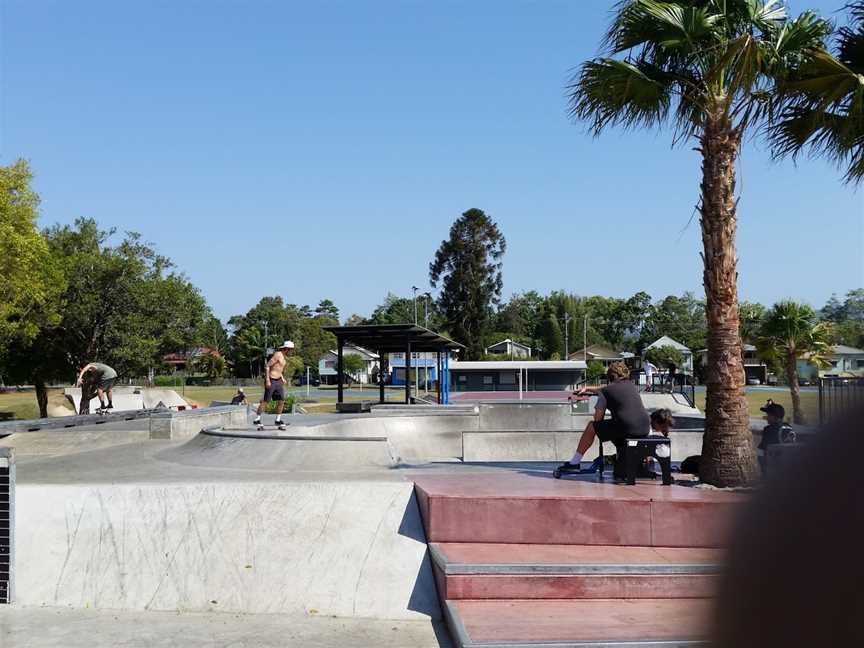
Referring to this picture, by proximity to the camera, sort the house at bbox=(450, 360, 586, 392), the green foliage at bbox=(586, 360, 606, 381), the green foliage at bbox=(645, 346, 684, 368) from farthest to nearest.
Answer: the green foliage at bbox=(645, 346, 684, 368) < the green foliage at bbox=(586, 360, 606, 381) < the house at bbox=(450, 360, 586, 392)

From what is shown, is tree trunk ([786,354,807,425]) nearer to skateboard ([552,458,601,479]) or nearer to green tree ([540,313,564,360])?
skateboard ([552,458,601,479])

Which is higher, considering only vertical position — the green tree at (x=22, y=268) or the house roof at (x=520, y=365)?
the green tree at (x=22, y=268)

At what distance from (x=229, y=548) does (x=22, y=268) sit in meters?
20.4

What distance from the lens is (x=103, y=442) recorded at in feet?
50.5

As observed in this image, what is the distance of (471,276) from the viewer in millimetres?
83000

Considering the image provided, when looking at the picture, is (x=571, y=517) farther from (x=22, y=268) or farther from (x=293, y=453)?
(x=22, y=268)

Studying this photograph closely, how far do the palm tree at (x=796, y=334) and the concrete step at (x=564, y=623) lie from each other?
2426 cm

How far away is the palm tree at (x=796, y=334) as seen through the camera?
28.8 metres

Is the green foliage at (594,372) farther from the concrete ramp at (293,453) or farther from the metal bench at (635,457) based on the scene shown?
the metal bench at (635,457)

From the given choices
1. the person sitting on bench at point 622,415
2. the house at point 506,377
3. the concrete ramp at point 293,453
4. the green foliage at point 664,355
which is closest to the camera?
the person sitting on bench at point 622,415

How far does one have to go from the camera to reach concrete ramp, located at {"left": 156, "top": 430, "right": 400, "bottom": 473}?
10.7 meters

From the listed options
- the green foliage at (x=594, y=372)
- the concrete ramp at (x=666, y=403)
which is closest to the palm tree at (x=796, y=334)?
the concrete ramp at (x=666, y=403)

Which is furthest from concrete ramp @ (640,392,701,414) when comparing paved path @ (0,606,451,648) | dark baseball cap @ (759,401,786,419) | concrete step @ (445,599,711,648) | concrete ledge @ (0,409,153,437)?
paved path @ (0,606,451,648)

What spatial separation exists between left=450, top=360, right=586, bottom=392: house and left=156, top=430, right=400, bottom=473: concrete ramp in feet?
Answer: 124
